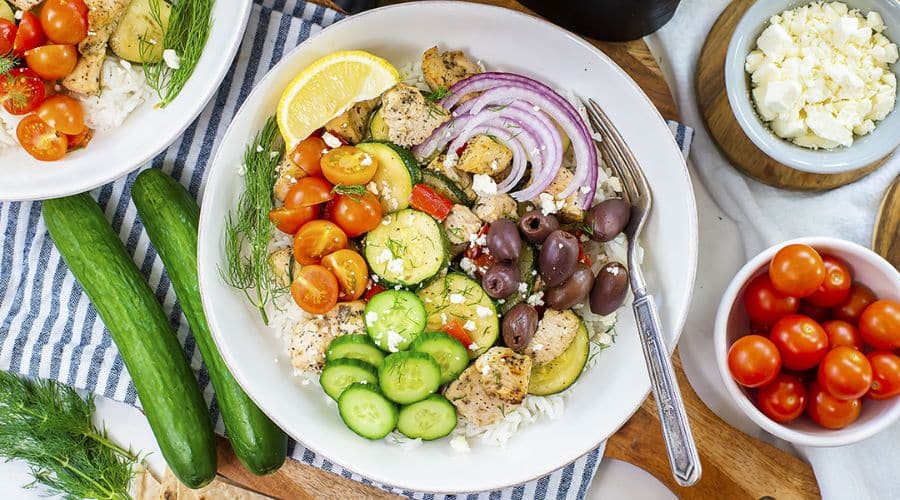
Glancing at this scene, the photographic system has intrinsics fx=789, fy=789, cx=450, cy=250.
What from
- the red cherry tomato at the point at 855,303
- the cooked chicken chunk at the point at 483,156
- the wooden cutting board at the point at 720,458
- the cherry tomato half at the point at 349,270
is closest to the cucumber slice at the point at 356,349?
the cherry tomato half at the point at 349,270

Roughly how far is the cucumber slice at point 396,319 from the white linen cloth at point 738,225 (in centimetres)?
91

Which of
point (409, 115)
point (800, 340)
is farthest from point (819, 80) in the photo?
point (409, 115)

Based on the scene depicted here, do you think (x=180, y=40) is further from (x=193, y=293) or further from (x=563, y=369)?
(x=563, y=369)

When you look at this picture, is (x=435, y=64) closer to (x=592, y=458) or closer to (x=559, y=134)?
Answer: (x=559, y=134)

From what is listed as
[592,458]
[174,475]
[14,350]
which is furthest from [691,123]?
[14,350]

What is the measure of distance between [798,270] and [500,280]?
0.84 m

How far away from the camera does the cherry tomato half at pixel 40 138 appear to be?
2291mm

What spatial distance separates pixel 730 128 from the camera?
2410 mm

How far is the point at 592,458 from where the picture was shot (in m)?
2.49

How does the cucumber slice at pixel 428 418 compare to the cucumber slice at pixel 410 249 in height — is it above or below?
below

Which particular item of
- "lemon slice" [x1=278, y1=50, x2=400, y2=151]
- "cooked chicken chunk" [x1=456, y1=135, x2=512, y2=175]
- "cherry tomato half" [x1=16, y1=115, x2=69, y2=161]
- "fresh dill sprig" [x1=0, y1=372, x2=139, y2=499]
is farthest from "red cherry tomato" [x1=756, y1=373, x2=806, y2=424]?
"cherry tomato half" [x1=16, y1=115, x2=69, y2=161]

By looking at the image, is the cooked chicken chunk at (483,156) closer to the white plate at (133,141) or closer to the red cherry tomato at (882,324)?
the white plate at (133,141)

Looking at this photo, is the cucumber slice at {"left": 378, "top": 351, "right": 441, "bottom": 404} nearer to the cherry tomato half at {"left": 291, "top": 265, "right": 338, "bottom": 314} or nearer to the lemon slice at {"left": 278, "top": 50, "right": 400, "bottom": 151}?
the cherry tomato half at {"left": 291, "top": 265, "right": 338, "bottom": 314}

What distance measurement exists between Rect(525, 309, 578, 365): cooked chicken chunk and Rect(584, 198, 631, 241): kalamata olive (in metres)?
0.24
